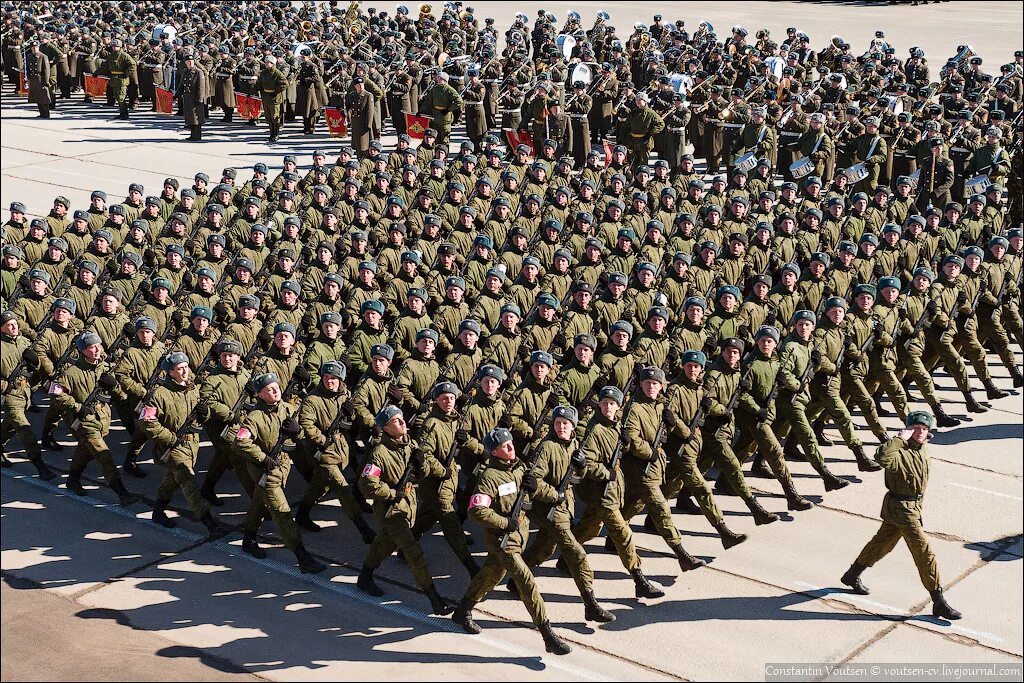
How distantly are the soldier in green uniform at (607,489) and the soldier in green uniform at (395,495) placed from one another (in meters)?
1.28

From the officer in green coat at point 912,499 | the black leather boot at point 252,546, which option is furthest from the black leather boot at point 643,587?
the black leather boot at point 252,546

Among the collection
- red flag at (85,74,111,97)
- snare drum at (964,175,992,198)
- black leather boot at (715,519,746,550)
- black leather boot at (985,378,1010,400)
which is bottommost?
black leather boot at (715,519,746,550)

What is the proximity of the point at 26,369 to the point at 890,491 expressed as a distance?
819cm

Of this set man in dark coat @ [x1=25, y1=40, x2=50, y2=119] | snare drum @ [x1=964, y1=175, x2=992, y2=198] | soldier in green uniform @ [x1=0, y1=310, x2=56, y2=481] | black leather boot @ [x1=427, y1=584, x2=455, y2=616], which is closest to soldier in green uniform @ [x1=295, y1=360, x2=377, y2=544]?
black leather boot @ [x1=427, y1=584, x2=455, y2=616]

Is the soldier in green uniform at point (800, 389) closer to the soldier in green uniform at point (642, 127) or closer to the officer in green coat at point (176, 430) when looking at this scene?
the officer in green coat at point (176, 430)

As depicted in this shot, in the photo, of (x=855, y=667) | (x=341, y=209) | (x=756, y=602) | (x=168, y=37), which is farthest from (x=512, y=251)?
(x=168, y=37)

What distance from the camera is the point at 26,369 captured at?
13.8 m

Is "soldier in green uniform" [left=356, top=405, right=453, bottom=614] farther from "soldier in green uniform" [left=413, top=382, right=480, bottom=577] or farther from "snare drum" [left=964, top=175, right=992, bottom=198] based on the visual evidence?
"snare drum" [left=964, top=175, right=992, bottom=198]

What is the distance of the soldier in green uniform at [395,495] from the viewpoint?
36.0 feet

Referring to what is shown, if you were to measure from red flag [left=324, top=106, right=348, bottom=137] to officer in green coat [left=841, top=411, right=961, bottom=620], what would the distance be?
2100 centimetres

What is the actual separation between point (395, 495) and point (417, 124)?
18.0m

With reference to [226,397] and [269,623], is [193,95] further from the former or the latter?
[269,623]

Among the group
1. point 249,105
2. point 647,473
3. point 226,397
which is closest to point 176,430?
point 226,397

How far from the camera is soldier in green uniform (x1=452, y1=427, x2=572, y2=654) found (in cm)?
1049
